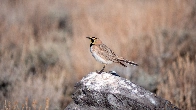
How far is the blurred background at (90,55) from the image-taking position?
635cm

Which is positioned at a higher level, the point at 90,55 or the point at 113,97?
the point at 90,55

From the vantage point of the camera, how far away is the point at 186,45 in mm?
7898

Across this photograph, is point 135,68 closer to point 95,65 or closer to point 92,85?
point 95,65

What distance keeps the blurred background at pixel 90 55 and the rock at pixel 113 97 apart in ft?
6.41

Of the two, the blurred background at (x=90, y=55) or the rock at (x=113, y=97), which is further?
the blurred background at (x=90, y=55)

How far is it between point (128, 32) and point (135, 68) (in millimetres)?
1849

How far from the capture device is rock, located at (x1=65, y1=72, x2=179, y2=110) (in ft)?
11.2

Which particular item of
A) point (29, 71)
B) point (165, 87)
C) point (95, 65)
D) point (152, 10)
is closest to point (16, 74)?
point (29, 71)

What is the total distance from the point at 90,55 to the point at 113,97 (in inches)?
202

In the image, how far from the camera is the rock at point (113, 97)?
342cm

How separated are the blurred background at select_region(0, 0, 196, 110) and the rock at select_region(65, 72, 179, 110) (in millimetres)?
1953

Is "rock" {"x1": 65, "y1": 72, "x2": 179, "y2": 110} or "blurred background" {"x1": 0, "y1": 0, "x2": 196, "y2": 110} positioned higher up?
"blurred background" {"x1": 0, "y1": 0, "x2": 196, "y2": 110}

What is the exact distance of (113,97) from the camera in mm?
3469

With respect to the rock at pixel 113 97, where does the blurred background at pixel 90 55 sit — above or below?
above
